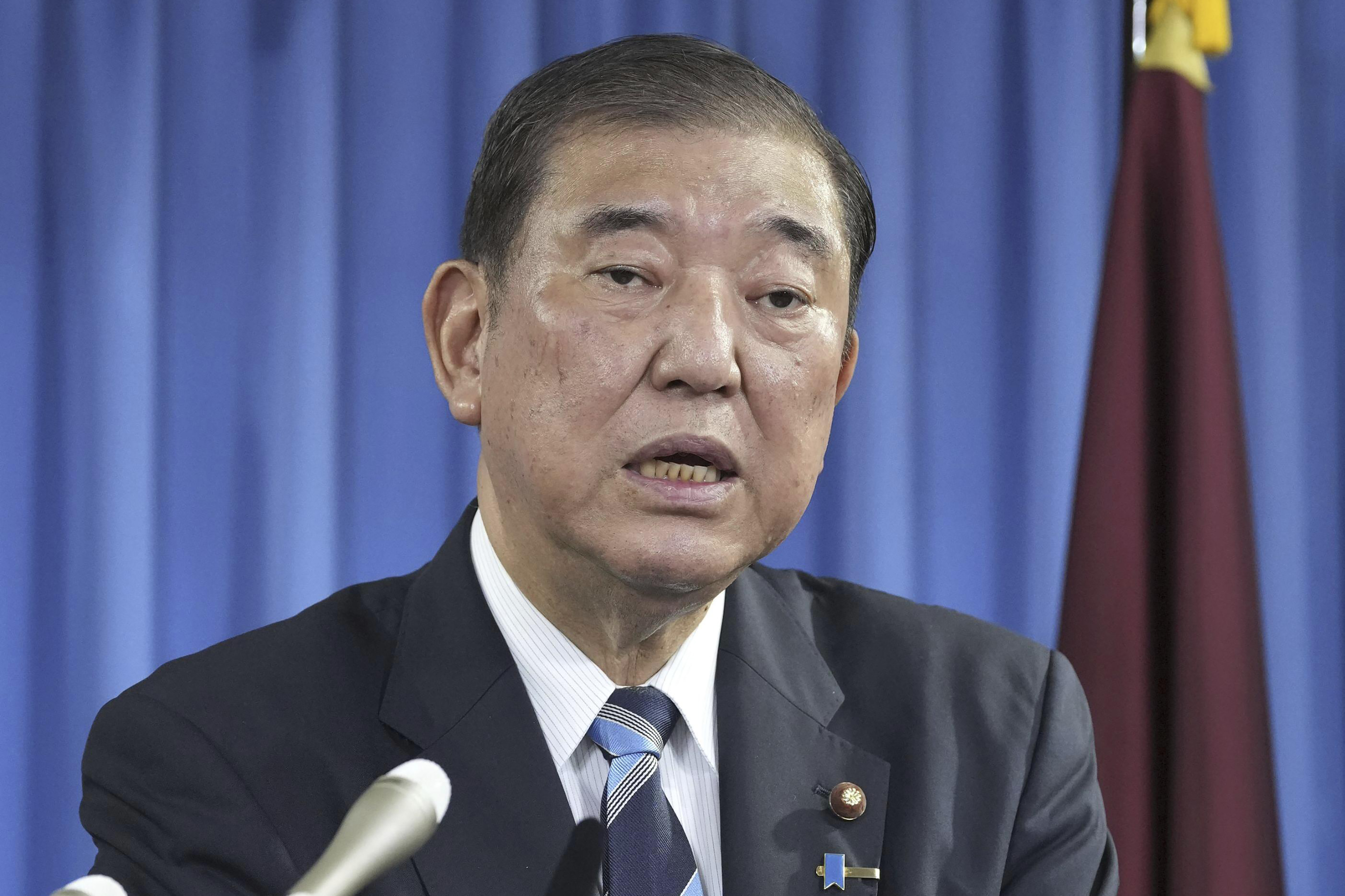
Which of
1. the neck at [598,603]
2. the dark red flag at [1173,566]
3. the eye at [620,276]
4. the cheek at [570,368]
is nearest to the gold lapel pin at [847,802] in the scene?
the neck at [598,603]

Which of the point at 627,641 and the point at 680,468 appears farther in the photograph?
the point at 627,641

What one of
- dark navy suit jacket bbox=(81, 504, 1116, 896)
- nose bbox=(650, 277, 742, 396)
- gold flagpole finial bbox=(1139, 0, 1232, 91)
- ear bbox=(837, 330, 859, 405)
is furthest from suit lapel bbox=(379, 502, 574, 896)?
gold flagpole finial bbox=(1139, 0, 1232, 91)

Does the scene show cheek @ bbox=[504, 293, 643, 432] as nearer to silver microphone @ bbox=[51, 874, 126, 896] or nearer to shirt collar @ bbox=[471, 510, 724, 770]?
shirt collar @ bbox=[471, 510, 724, 770]

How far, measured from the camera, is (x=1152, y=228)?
8.05ft

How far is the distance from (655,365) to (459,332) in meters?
0.35

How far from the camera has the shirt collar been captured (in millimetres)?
1566

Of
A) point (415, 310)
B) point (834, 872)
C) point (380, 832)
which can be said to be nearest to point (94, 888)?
point (380, 832)

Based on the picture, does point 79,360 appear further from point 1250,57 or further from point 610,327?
point 1250,57

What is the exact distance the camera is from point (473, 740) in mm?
1501

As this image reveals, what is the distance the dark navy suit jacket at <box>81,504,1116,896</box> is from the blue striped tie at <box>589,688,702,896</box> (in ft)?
0.19

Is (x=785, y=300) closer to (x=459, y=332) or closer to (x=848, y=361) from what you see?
(x=848, y=361)

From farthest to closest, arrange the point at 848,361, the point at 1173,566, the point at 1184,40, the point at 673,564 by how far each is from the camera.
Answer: the point at 1184,40 → the point at 1173,566 → the point at 848,361 → the point at 673,564

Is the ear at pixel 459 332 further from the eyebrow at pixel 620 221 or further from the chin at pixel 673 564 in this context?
the chin at pixel 673 564

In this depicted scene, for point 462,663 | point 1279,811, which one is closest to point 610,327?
point 462,663
